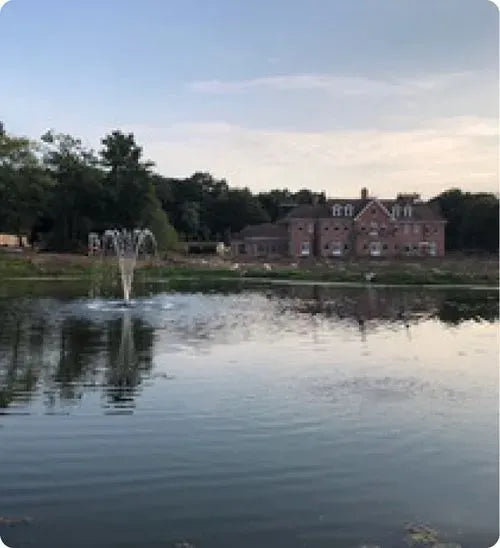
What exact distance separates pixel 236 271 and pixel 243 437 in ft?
135

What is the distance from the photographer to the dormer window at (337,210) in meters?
72.1

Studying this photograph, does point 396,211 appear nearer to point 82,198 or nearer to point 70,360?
point 82,198

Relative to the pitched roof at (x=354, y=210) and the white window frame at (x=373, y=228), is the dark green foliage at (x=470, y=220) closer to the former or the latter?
the pitched roof at (x=354, y=210)

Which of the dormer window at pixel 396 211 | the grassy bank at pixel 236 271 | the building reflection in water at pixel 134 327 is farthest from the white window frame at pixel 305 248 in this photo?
the building reflection in water at pixel 134 327

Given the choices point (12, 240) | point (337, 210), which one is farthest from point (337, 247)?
point (12, 240)

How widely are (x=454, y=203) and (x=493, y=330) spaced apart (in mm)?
65675

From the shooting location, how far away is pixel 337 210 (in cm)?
7219

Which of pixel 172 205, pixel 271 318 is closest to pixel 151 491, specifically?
pixel 271 318

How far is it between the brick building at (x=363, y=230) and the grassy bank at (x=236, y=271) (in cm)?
1740

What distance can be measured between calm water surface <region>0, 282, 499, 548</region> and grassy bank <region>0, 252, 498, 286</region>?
27776 millimetres

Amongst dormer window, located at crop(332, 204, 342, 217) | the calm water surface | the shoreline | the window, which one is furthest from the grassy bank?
the calm water surface

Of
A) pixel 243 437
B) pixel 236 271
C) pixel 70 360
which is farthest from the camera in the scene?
pixel 236 271

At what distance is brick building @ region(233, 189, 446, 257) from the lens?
71625mm

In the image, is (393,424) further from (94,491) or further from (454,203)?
(454,203)
